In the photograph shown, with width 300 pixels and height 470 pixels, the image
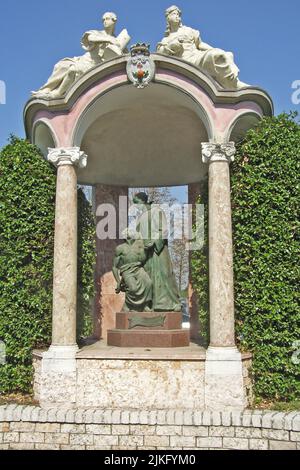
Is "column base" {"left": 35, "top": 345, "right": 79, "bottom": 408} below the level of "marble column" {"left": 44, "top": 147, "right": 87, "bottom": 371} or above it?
below

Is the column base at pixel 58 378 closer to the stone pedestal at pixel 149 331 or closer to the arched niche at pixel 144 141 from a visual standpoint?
the stone pedestal at pixel 149 331

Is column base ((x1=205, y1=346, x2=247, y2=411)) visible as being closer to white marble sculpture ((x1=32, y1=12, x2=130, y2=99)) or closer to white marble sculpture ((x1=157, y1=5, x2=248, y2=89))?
white marble sculpture ((x1=157, y1=5, x2=248, y2=89))

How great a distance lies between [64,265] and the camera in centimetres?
771

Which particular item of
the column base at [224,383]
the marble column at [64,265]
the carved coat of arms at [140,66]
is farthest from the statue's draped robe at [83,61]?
the column base at [224,383]

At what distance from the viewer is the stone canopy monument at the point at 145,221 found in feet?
23.4

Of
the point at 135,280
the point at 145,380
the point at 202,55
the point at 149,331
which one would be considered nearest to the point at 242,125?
the point at 202,55

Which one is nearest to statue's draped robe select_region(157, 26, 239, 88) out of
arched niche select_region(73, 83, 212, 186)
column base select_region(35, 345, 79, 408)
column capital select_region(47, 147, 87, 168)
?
arched niche select_region(73, 83, 212, 186)

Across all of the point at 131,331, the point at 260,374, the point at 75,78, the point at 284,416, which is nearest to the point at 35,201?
the point at 75,78

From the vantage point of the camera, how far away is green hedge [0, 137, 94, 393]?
7973mm

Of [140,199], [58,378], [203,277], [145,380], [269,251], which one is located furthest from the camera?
[140,199]

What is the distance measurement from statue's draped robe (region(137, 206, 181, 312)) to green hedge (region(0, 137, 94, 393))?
1904 mm

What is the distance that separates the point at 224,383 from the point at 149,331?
6.31ft

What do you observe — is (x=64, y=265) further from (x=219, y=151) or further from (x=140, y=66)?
(x=140, y=66)

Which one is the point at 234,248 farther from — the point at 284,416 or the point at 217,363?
the point at 284,416
